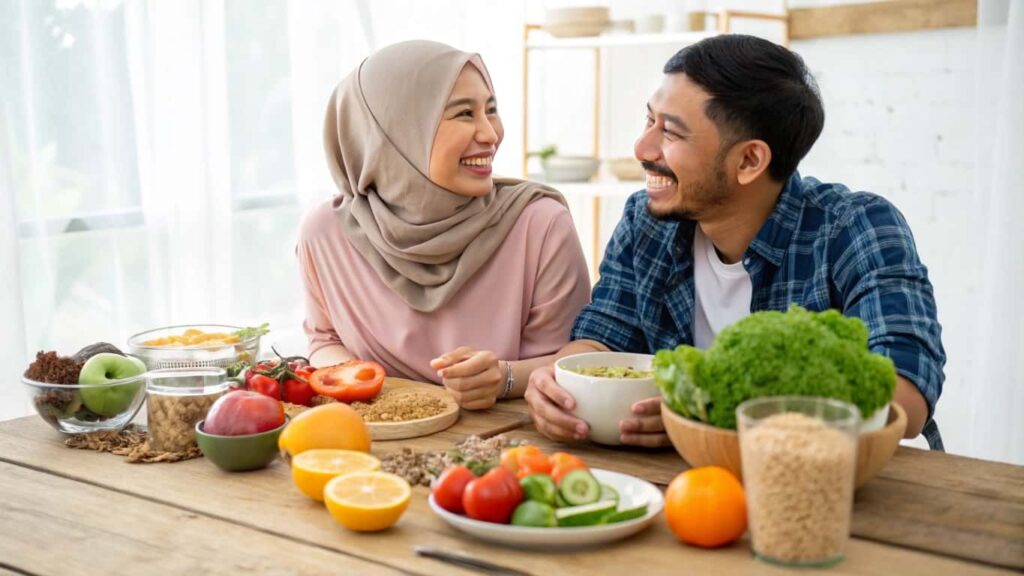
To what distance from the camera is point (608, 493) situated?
1267mm

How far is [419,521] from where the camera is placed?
131cm

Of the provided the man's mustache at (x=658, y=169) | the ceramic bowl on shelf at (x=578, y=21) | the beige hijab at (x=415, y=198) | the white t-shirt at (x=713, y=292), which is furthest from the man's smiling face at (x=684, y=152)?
the ceramic bowl on shelf at (x=578, y=21)

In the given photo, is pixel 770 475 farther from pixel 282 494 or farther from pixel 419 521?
pixel 282 494

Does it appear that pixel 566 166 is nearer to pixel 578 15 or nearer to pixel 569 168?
pixel 569 168

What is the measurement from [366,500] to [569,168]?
3.07m

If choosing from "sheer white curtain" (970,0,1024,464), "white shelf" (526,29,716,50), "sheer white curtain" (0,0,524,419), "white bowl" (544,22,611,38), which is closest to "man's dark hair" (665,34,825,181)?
"sheer white curtain" (970,0,1024,464)

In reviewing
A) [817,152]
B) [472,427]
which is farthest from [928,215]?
[472,427]

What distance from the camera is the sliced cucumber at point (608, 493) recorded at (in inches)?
49.2

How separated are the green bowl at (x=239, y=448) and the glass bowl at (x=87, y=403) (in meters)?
0.23

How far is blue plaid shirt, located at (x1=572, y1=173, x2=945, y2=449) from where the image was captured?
1716 mm

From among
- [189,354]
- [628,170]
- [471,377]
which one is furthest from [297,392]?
[628,170]

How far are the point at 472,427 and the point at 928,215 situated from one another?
102 inches

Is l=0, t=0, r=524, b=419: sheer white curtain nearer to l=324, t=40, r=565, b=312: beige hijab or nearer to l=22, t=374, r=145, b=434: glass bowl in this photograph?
l=324, t=40, r=565, b=312: beige hijab

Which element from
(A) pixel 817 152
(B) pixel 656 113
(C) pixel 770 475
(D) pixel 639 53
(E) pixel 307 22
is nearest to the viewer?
(C) pixel 770 475
